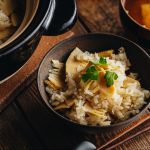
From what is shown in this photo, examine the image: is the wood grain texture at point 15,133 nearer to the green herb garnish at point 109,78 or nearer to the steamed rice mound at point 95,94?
the steamed rice mound at point 95,94

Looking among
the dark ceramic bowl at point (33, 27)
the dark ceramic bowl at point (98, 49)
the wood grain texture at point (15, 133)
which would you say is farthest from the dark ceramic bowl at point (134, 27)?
the wood grain texture at point (15, 133)

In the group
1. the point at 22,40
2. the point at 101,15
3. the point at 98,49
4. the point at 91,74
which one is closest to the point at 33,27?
the point at 22,40

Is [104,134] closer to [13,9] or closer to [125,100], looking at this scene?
[125,100]

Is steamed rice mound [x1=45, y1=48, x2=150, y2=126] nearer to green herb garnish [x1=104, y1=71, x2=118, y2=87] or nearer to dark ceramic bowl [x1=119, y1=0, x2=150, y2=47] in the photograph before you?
green herb garnish [x1=104, y1=71, x2=118, y2=87]

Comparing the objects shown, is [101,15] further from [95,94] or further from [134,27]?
[95,94]

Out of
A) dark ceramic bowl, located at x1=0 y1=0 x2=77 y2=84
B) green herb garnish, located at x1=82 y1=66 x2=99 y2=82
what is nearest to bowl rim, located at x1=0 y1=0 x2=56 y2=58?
dark ceramic bowl, located at x1=0 y1=0 x2=77 y2=84

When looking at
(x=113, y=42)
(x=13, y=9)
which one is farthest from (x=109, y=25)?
(x=13, y=9)
